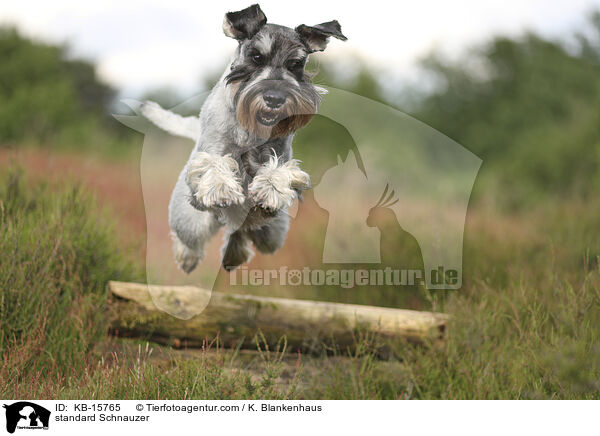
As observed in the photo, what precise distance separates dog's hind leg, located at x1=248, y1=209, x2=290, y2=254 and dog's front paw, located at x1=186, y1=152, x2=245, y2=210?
2.55 ft

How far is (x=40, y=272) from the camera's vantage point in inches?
174

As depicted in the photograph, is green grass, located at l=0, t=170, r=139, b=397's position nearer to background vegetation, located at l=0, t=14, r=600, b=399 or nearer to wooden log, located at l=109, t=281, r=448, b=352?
background vegetation, located at l=0, t=14, r=600, b=399

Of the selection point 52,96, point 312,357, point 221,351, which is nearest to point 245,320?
point 221,351

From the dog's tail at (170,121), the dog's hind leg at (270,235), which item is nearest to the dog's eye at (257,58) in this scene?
the dog's tail at (170,121)

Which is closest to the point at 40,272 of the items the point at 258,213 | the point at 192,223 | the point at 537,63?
the point at 192,223

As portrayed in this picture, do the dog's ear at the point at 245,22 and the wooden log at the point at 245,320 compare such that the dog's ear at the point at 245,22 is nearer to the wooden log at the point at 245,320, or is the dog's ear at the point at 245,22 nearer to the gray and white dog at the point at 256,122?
the gray and white dog at the point at 256,122

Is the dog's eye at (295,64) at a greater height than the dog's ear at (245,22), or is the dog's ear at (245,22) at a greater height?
the dog's ear at (245,22)

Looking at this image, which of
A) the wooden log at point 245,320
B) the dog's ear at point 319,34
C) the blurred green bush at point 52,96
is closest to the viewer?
the dog's ear at point 319,34

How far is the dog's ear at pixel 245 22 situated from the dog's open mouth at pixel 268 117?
417 mm

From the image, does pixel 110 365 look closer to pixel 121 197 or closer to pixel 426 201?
pixel 121 197

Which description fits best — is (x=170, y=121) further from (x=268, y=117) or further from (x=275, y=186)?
(x=275, y=186)

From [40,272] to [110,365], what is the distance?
969 mm
